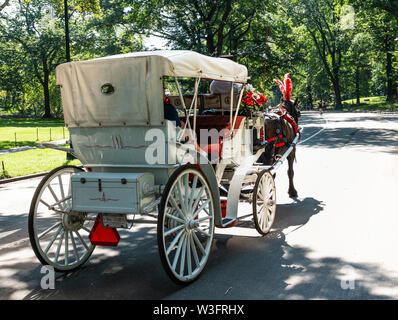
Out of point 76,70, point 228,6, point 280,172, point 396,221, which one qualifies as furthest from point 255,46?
point 76,70

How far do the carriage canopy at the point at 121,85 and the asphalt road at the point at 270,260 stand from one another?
1890 mm

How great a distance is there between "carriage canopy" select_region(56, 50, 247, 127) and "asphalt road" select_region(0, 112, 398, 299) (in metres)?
1.89

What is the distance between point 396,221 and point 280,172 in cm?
572

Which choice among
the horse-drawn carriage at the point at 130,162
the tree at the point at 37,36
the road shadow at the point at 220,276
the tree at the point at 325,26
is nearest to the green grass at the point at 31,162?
the road shadow at the point at 220,276

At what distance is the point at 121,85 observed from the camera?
16.2 feet

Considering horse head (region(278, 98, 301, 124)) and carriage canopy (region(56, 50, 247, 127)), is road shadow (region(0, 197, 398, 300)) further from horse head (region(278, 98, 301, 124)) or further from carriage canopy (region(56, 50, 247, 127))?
horse head (region(278, 98, 301, 124))

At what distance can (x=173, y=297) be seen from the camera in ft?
14.6

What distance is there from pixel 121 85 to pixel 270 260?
2.95m

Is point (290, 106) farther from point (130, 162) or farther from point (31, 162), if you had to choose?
point (31, 162)

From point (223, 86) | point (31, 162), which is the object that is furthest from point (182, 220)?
point (31, 162)

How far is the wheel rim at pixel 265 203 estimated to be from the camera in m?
6.39
